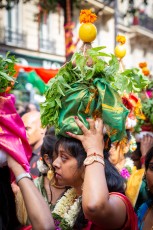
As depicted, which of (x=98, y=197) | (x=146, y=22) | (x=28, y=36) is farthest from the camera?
(x=146, y=22)

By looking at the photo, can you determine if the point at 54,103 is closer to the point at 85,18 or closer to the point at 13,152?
→ the point at 13,152

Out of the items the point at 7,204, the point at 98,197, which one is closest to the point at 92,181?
the point at 98,197

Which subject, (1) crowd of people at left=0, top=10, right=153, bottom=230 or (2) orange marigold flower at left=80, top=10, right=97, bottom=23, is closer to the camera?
(1) crowd of people at left=0, top=10, right=153, bottom=230

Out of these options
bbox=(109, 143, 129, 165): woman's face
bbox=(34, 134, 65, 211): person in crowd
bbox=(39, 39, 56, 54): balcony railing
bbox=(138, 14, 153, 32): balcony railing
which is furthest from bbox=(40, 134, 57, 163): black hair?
bbox=(138, 14, 153, 32): balcony railing

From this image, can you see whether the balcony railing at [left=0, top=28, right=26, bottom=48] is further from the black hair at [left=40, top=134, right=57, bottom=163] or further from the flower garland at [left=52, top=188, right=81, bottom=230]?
the flower garland at [left=52, top=188, right=81, bottom=230]

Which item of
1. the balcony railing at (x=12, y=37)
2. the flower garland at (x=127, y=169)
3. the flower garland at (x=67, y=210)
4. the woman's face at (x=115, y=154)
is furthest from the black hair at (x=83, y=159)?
the balcony railing at (x=12, y=37)

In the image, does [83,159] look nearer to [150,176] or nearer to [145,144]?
[150,176]

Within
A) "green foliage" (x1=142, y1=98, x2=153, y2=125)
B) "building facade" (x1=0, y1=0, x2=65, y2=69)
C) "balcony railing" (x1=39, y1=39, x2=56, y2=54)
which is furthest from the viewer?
"balcony railing" (x1=39, y1=39, x2=56, y2=54)

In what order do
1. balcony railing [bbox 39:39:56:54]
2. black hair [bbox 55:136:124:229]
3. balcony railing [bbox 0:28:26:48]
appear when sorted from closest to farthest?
black hair [bbox 55:136:124:229], balcony railing [bbox 0:28:26:48], balcony railing [bbox 39:39:56:54]

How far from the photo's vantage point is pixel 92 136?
2.35 metres

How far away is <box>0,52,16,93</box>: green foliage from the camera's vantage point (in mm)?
2703

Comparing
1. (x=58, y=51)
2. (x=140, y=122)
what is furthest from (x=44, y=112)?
(x=58, y=51)

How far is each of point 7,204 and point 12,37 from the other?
17.2 metres

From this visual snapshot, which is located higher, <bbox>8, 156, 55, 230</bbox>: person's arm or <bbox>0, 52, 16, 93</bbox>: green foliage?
<bbox>0, 52, 16, 93</bbox>: green foliage
